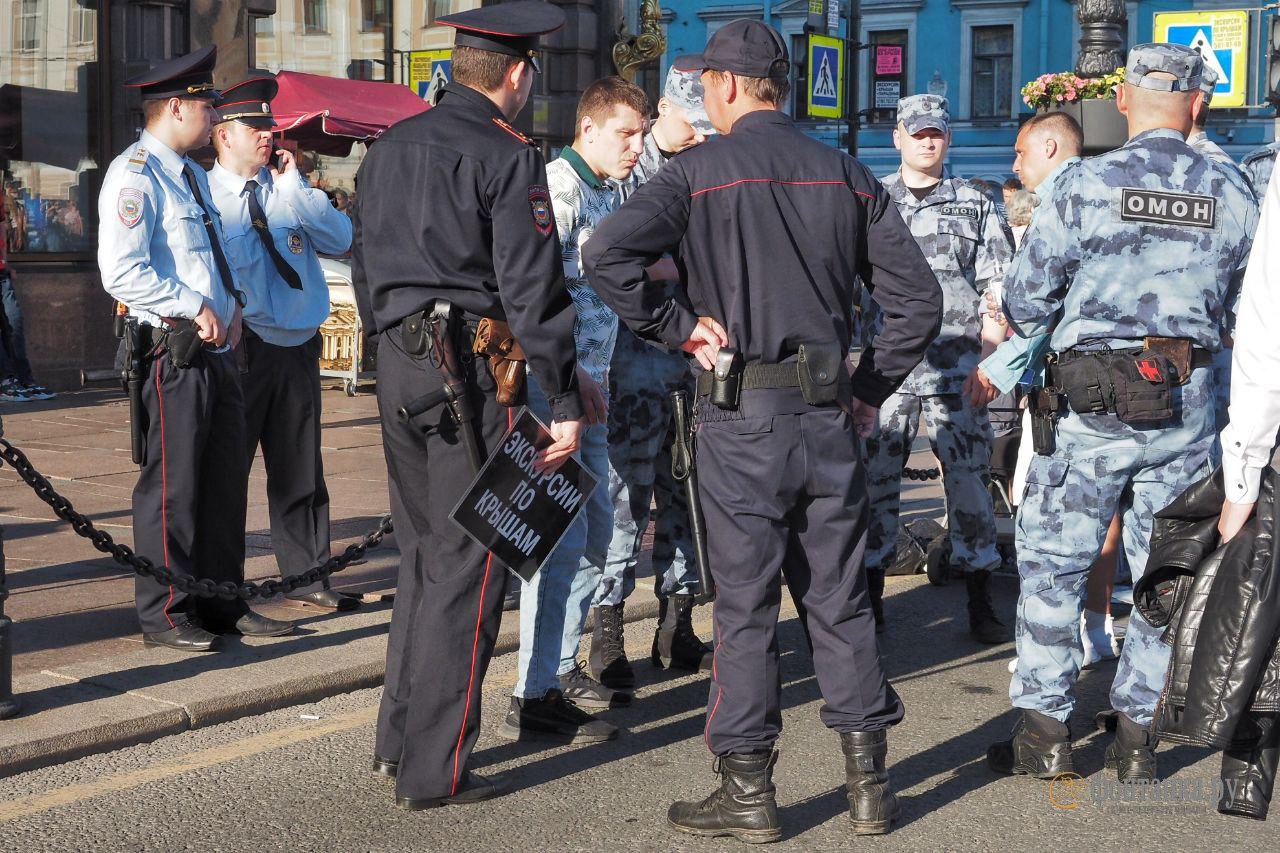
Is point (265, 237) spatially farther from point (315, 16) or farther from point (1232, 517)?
point (315, 16)

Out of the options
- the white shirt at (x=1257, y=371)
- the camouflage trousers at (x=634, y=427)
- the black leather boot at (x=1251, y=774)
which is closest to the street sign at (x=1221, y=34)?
the camouflage trousers at (x=634, y=427)

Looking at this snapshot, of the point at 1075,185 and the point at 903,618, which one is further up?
the point at 1075,185

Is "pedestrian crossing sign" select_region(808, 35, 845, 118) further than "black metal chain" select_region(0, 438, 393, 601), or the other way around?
"pedestrian crossing sign" select_region(808, 35, 845, 118)

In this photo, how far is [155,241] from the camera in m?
5.64

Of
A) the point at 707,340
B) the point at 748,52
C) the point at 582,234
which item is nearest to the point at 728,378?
the point at 707,340

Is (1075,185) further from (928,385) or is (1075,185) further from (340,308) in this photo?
(340,308)

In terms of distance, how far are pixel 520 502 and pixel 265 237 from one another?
251 centimetres

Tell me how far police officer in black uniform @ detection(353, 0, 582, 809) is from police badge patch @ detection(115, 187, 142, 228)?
4.85ft

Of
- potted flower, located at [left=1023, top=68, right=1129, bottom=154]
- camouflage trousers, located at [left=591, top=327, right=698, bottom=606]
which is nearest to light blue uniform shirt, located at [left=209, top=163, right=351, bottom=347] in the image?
camouflage trousers, located at [left=591, top=327, right=698, bottom=606]

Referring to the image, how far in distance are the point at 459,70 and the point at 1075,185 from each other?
1.77 metres

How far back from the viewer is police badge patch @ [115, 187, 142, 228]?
549cm

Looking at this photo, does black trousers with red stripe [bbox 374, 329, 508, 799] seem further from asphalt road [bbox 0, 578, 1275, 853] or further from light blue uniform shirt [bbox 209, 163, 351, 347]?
light blue uniform shirt [bbox 209, 163, 351, 347]

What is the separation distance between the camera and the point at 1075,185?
4.54 m

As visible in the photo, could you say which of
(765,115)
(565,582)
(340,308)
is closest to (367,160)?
(765,115)
